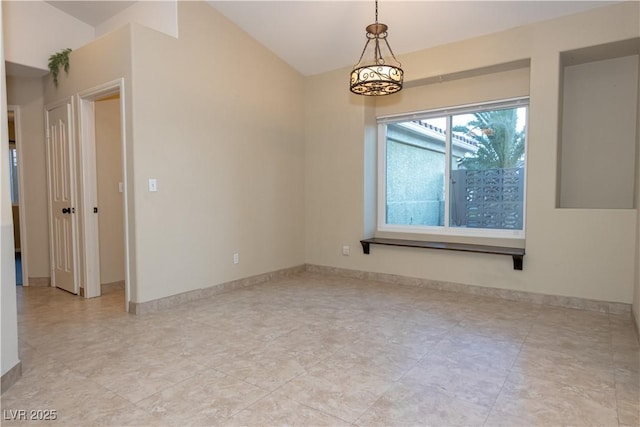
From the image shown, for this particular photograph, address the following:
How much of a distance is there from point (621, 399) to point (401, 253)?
9.02 feet

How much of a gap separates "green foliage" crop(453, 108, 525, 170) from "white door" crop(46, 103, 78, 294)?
434 centimetres

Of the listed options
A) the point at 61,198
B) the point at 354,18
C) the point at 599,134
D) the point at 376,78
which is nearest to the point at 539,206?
the point at 599,134

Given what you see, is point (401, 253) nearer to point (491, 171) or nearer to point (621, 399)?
point (491, 171)

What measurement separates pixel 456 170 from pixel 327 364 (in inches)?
118

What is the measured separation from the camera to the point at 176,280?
12.2ft

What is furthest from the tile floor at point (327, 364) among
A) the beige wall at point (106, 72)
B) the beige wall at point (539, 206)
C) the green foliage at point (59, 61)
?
the green foliage at point (59, 61)

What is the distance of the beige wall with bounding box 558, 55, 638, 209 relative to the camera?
141 inches

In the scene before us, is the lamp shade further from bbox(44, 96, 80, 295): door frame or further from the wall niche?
bbox(44, 96, 80, 295): door frame

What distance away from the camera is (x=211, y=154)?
4027 mm

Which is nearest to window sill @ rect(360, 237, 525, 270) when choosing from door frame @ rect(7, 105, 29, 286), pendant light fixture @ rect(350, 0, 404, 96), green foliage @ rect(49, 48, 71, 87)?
pendant light fixture @ rect(350, 0, 404, 96)

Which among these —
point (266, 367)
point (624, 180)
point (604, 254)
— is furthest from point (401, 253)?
point (266, 367)

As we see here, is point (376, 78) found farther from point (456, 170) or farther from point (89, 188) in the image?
point (89, 188)

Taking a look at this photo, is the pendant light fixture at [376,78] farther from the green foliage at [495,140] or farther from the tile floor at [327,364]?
the tile floor at [327,364]

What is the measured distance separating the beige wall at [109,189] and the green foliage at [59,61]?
46cm
